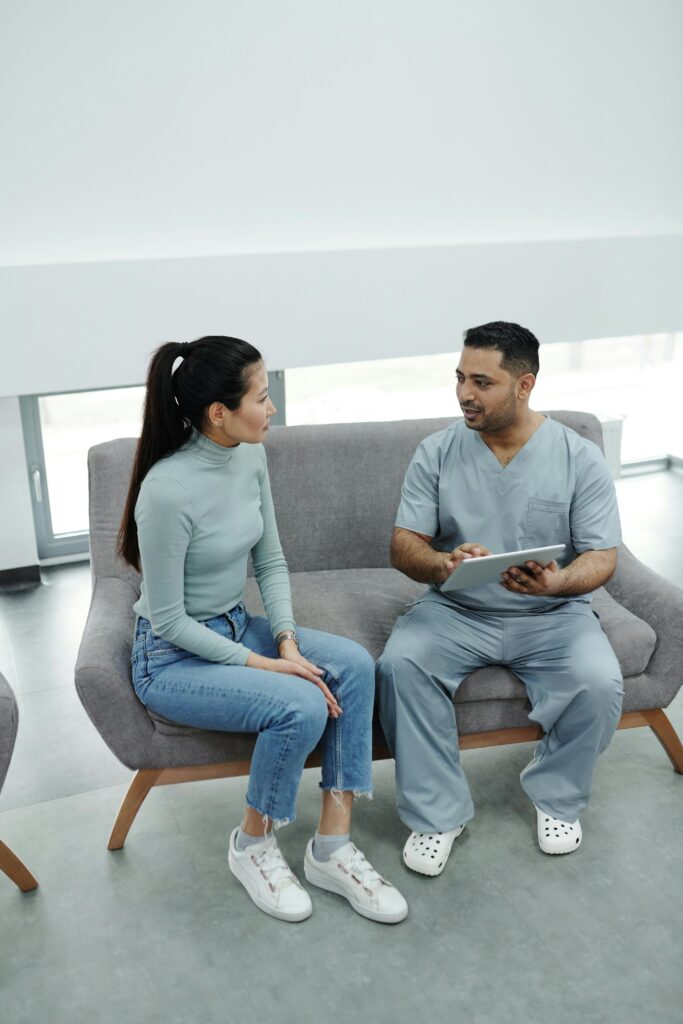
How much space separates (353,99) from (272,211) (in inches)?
19.8

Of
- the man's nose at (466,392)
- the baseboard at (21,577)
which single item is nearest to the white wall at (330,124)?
the baseboard at (21,577)

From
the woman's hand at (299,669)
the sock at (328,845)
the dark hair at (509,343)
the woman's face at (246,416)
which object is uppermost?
Answer: the dark hair at (509,343)

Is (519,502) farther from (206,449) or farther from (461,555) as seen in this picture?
(206,449)

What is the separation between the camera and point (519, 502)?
231 cm

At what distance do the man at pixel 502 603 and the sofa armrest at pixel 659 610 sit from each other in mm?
167

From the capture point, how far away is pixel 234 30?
11.2 ft

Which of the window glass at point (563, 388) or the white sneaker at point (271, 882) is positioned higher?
the window glass at point (563, 388)

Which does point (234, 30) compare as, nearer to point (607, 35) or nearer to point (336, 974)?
point (607, 35)

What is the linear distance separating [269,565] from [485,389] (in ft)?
2.09

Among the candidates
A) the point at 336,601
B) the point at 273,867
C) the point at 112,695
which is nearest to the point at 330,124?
the point at 336,601

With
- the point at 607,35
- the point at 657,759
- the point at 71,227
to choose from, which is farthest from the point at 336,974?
the point at 607,35

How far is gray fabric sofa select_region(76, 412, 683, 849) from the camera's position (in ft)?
6.91

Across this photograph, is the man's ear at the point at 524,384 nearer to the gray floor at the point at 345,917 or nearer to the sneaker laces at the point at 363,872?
the gray floor at the point at 345,917

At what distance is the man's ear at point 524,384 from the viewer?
2.31 meters
